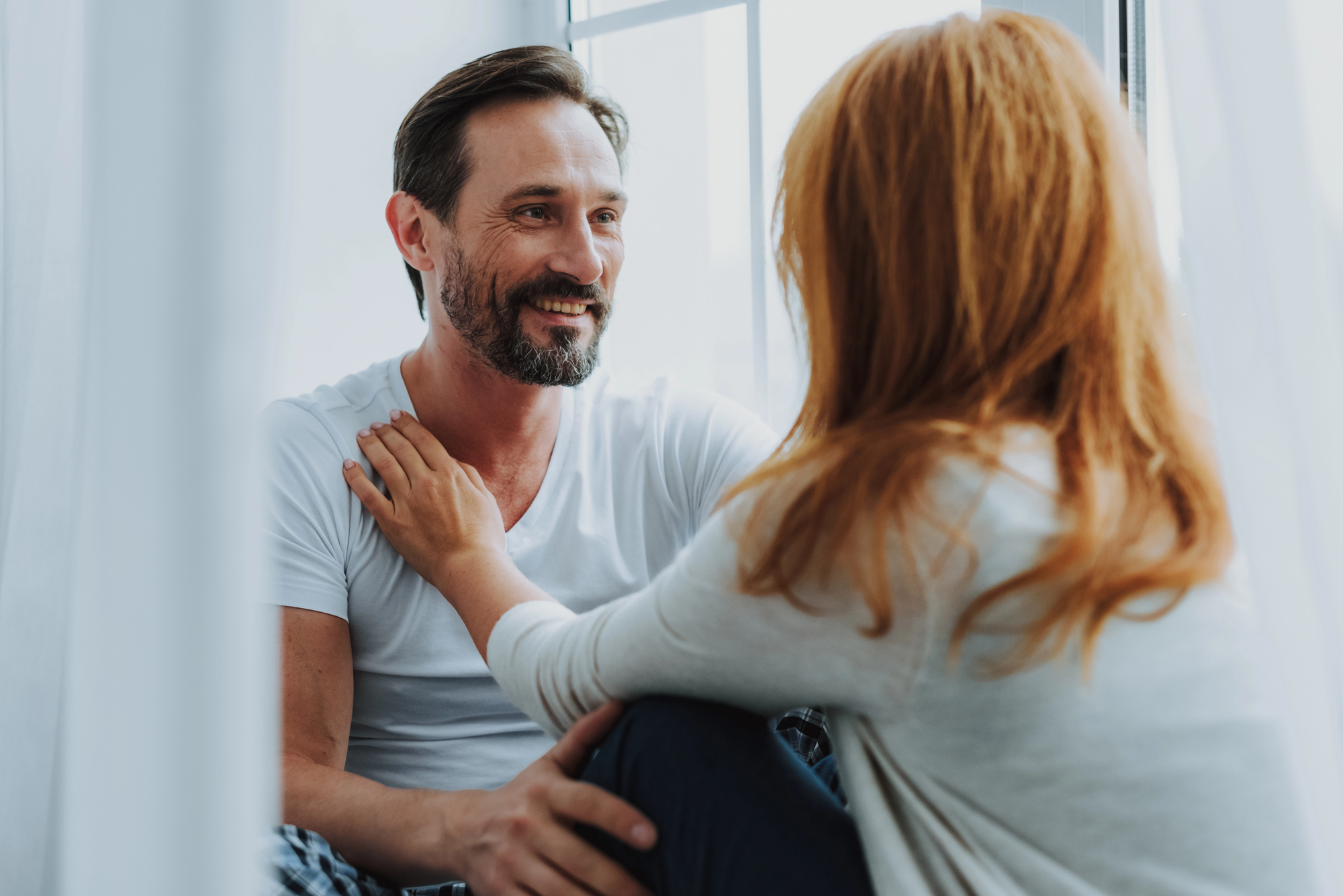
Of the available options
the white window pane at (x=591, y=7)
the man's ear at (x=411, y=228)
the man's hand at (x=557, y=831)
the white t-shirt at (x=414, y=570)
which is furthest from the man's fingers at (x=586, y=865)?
the white window pane at (x=591, y=7)

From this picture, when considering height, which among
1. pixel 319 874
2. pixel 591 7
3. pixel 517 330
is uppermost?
pixel 591 7

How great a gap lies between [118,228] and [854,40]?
1.33 meters

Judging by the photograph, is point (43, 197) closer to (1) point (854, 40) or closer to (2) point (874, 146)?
(2) point (874, 146)

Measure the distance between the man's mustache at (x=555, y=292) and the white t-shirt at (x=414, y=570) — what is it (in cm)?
16

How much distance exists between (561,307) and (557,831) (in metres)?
0.73

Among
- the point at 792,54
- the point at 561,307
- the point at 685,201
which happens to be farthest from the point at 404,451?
the point at 792,54

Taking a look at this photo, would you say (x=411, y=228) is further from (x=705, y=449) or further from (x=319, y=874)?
(x=319, y=874)

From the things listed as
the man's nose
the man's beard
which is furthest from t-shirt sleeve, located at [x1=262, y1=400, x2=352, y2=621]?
the man's nose

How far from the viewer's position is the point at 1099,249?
2.07 ft

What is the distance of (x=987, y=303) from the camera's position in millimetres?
630

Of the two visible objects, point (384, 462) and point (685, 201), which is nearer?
point (384, 462)

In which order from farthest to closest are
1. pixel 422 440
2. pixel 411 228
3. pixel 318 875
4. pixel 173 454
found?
pixel 411 228 → pixel 422 440 → pixel 318 875 → pixel 173 454

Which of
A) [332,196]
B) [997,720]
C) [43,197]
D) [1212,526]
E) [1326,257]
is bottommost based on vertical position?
[997,720]

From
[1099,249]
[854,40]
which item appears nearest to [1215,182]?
[1099,249]
